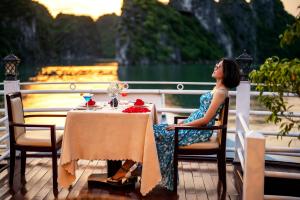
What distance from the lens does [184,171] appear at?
466 centimetres

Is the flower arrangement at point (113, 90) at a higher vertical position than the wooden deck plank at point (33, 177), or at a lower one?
higher

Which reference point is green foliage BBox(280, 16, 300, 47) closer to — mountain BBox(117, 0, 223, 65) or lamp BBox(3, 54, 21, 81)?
lamp BBox(3, 54, 21, 81)

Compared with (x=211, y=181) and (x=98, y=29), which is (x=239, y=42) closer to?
(x=98, y=29)

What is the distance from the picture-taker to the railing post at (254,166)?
2926mm

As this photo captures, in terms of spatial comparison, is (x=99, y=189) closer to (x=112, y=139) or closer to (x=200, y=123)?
(x=112, y=139)

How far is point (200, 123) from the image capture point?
3.80 metres

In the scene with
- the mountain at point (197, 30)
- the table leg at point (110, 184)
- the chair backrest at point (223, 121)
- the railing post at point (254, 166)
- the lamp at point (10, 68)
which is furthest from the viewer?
the mountain at point (197, 30)

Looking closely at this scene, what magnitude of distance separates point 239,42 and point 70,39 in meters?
53.5

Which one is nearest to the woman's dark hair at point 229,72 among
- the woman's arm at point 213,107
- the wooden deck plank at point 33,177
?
the woman's arm at point 213,107

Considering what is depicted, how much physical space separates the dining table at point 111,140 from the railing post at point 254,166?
3.23 ft

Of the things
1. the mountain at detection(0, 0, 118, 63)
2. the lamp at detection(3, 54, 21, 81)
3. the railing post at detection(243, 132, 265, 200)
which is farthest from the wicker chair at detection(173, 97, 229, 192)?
the mountain at detection(0, 0, 118, 63)

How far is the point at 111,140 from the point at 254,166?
1.38m

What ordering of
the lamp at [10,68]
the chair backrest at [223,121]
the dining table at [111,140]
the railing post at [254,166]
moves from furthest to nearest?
the lamp at [10,68], the chair backrest at [223,121], the dining table at [111,140], the railing post at [254,166]

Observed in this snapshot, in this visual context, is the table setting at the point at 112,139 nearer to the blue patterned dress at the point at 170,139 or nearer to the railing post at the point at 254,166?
the blue patterned dress at the point at 170,139
